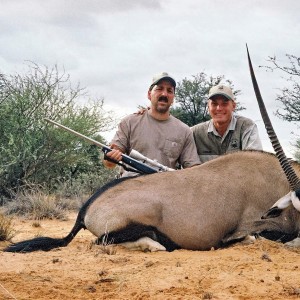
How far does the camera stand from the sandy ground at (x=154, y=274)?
308cm

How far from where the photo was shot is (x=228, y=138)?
671 centimetres

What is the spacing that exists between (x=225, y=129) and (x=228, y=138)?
0.12m

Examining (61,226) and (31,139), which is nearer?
(61,226)

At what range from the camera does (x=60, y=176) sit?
1242 cm

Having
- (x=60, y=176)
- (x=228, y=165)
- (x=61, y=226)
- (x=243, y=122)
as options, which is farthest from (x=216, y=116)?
(x=60, y=176)

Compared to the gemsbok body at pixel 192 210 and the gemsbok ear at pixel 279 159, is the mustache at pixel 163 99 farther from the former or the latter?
the gemsbok ear at pixel 279 159

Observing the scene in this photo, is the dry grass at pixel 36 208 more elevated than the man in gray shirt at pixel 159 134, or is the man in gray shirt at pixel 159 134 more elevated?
the man in gray shirt at pixel 159 134

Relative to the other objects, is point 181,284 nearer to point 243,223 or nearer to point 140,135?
point 243,223

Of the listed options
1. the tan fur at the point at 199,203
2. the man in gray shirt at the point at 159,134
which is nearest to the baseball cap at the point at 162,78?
the man in gray shirt at the point at 159,134

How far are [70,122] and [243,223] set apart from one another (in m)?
7.98

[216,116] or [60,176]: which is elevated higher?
[216,116]

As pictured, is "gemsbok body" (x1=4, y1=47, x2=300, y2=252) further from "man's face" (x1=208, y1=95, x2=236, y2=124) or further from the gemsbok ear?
"man's face" (x1=208, y1=95, x2=236, y2=124)

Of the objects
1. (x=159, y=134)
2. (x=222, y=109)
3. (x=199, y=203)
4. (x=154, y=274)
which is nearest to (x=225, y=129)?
(x=222, y=109)

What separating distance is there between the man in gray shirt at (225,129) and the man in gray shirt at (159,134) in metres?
0.25
